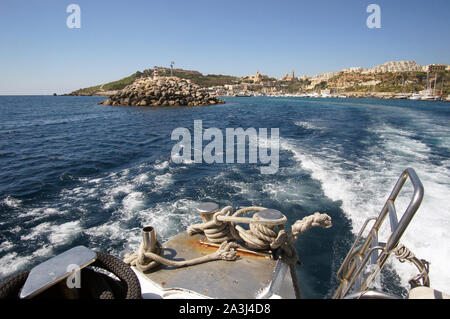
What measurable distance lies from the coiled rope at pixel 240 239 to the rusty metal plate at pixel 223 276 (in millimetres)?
129

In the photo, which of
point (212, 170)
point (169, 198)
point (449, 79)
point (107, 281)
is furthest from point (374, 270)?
point (449, 79)

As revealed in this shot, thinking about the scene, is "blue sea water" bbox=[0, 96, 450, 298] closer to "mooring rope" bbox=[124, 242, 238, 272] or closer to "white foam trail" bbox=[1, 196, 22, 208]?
"white foam trail" bbox=[1, 196, 22, 208]

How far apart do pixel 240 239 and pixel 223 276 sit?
0.86 metres

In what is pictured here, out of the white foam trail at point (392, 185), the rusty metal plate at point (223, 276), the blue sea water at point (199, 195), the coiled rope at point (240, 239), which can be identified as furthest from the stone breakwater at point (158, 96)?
the rusty metal plate at point (223, 276)

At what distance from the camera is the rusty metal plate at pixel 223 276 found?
3201mm

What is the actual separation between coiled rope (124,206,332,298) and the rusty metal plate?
0.42ft

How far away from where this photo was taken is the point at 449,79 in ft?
406

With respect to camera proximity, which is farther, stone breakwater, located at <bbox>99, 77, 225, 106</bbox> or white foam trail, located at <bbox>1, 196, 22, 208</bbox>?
stone breakwater, located at <bbox>99, 77, 225, 106</bbox>

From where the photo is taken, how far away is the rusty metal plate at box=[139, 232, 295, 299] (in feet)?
10.5

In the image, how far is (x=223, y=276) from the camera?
3473 mm

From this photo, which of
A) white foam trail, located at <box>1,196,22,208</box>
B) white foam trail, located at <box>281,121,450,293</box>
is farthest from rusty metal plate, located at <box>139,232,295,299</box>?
white foam trail, located at <box>1,196,22,208</box>
